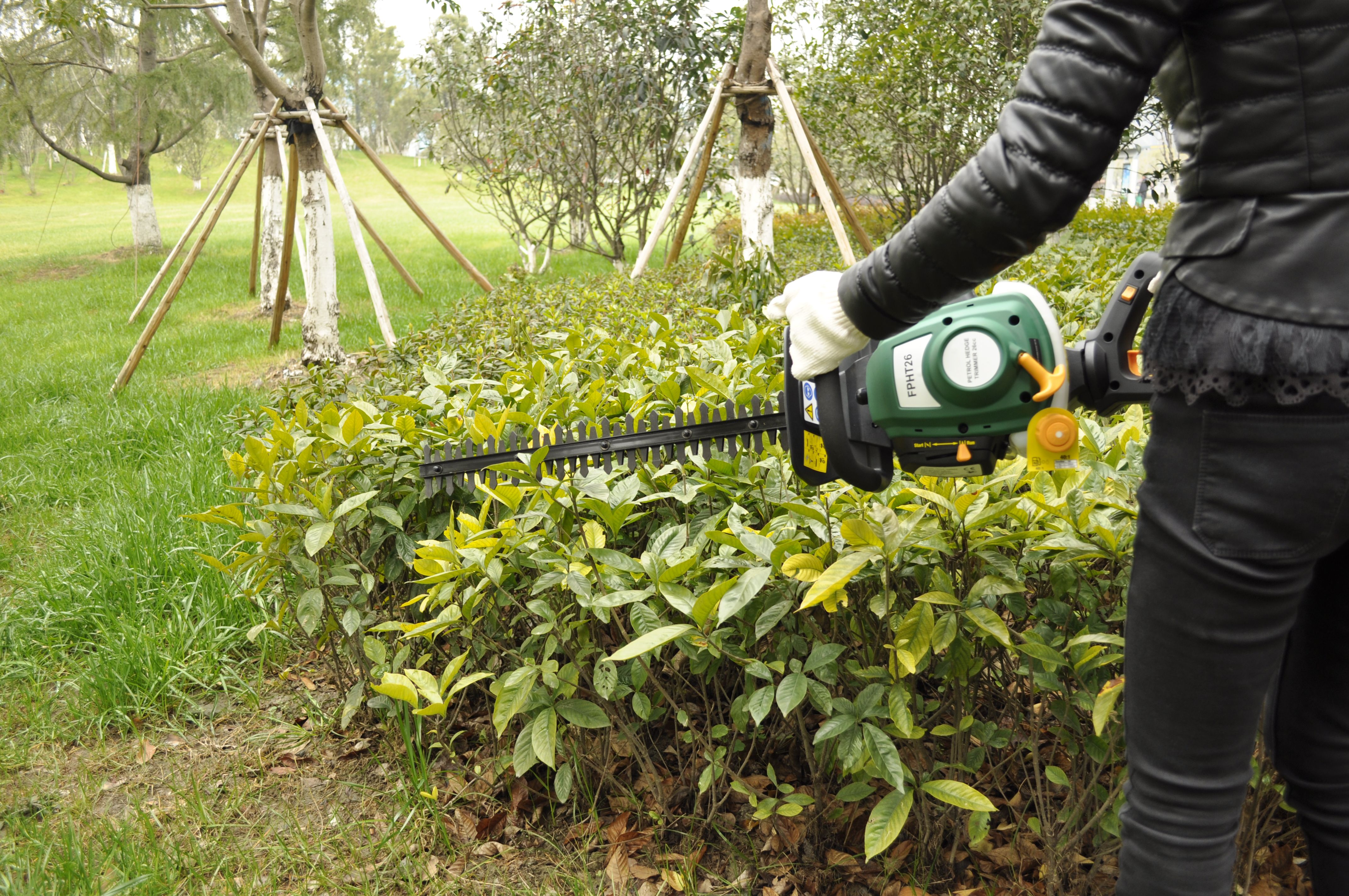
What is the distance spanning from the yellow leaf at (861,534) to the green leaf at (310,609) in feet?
4.33

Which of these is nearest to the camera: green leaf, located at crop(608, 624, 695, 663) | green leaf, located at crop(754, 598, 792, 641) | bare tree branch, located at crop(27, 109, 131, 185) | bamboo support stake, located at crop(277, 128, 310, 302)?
green leaf, located at crop(608, 624, 695, 663)

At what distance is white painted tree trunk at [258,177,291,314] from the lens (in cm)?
957

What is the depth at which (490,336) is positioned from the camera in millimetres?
3688

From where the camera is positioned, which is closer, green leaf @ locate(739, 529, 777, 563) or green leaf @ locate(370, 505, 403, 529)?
green leaf @ locate(739, 529, 777, 563)

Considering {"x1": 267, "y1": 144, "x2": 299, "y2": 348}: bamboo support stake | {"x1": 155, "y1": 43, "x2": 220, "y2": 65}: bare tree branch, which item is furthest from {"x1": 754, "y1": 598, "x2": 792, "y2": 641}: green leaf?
{"x1": 155, "y1": 43, "x2": 220, "y2": 65}: bare tree branch

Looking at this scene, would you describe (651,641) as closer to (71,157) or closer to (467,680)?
(467,680)

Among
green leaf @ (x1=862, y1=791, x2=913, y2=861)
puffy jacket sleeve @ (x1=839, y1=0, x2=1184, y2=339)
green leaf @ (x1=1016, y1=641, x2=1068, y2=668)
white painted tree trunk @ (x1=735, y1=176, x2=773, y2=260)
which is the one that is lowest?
green leaf @ (x1=862, y1=791, x2=913, y2=861)

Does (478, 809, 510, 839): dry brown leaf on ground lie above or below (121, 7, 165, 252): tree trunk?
below

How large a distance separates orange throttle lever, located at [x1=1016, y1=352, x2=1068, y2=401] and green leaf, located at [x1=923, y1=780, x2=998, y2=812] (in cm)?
72

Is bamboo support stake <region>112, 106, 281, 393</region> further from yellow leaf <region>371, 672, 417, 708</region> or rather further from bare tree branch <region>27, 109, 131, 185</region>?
yellow leaf <region>371, 672, 417, 708</region>

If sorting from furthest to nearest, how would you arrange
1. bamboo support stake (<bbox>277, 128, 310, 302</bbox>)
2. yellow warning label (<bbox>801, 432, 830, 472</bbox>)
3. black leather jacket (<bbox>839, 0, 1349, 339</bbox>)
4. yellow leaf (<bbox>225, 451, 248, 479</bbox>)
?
bamboo support stake (<bbox>277, 128, 310, 302</bbox>), yellow leaf (<bbox>225, 451, 248, 479</bbox>), yellow warning label (<bbox>801, 432, 830, 472</bbox>), black leather jacket (<bbox>839, 0, 1349, 339</bbox>)

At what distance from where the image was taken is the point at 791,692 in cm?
162

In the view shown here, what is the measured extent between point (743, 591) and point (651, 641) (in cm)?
18

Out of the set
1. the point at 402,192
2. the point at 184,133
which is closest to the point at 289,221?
the point at 402,192
